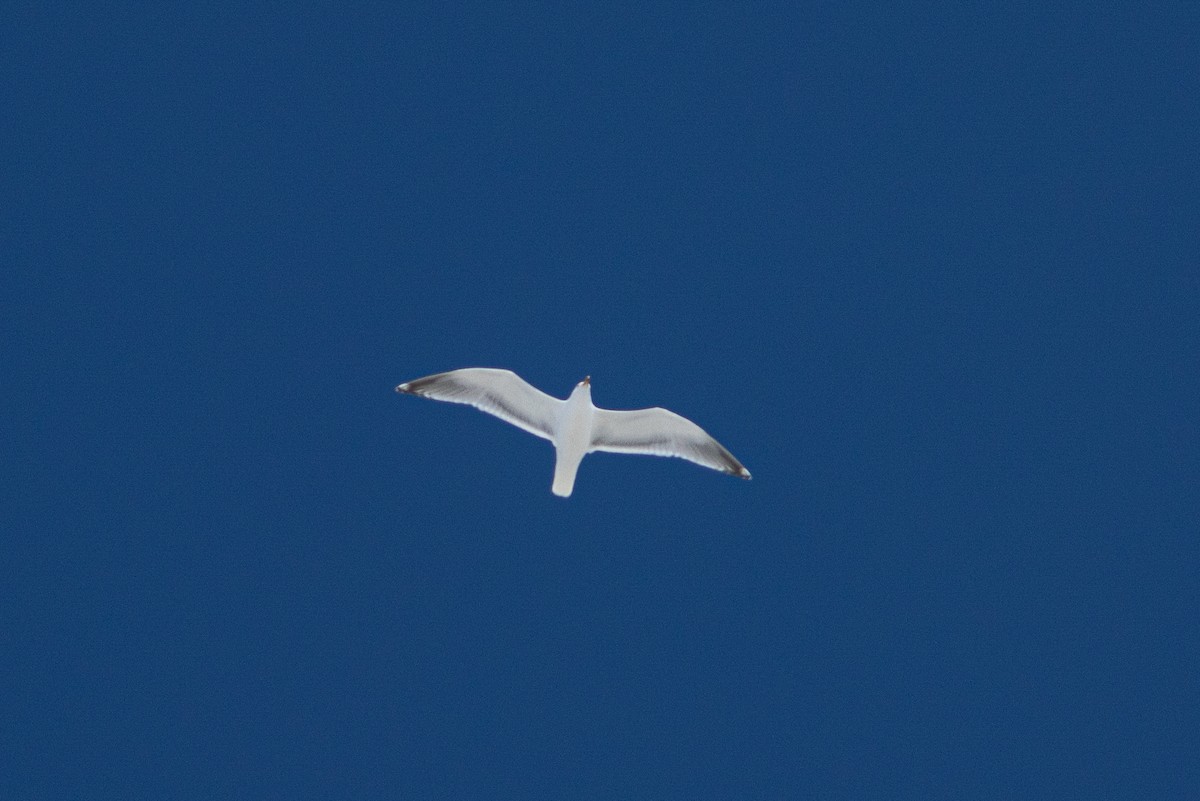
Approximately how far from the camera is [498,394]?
25562 mm

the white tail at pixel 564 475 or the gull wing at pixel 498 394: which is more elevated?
the gull wing at pixel 498 394

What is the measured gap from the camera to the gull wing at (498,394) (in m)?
25.4

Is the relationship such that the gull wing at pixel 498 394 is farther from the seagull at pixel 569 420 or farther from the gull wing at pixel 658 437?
the gull wing at pixel 658 437

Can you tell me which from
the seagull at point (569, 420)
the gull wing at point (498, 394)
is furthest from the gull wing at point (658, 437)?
the gull wing at point (498, 394)

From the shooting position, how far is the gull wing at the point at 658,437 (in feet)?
84.0

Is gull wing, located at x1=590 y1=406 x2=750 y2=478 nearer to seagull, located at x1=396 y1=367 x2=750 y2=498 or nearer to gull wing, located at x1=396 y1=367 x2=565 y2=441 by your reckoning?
seagull, located at x1=396 y1=367 x2=750 y2=498

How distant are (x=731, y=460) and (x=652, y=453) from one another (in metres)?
1.19

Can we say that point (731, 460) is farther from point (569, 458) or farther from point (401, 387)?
point (401, 387)

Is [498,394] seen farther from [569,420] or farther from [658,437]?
[658,437]

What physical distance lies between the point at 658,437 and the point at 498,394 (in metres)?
2.44

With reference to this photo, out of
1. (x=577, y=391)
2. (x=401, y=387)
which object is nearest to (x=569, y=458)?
(x=577, y=391)

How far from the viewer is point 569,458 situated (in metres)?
25.4

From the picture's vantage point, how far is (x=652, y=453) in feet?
84.9

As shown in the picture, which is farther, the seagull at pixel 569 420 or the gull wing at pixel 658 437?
the gull wing at pixel 658 437
